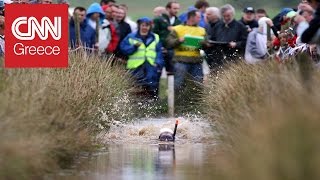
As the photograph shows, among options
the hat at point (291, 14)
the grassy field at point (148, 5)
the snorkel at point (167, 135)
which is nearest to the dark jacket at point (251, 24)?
the grassy field at point (148, 5)

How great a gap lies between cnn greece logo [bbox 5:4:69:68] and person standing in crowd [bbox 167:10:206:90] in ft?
27.2

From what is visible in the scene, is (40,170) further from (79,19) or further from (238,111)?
(79,19)

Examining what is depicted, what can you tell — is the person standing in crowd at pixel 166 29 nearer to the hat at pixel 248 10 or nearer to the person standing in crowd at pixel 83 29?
the person standing in crowd at pixel 83 29

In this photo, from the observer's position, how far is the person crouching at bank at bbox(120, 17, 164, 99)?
26406 millimetres

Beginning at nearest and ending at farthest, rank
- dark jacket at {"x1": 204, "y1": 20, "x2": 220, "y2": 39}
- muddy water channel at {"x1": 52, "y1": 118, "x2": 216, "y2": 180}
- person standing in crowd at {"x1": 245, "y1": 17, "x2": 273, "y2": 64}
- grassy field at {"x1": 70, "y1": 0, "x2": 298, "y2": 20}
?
muddy water channel at {"x1": 52, "y1": 118, "x2": 216, "y2": 180}, person standing in crowd at {"x1": 245, "y1": 17, "x2": 273, "y2": 64}, dark jacket at {"x1": 204, "y1": 20, "x2": 220, "y2": 39}, grassy field at {"x1": 70, "y1": 0, "x2": 298, "y2": 20}

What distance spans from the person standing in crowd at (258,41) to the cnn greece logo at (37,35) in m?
7.60

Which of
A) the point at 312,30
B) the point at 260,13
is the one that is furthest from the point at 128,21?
the point at 312,30

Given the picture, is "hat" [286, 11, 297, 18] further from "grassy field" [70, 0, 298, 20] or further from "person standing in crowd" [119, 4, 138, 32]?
"person standing in crowd" [119, 4, 138, 32]

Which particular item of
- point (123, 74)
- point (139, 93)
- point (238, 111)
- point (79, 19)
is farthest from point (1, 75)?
point (79, 19)

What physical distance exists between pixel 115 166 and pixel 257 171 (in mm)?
5664

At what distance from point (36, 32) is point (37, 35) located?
0.08m

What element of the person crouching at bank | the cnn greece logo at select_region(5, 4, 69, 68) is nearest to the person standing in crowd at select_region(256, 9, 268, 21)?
the person crouching at bank

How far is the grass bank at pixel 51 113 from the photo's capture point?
11.9 meters

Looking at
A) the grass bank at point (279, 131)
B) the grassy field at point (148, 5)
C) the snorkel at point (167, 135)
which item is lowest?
the snorkel at point (167, 135)
